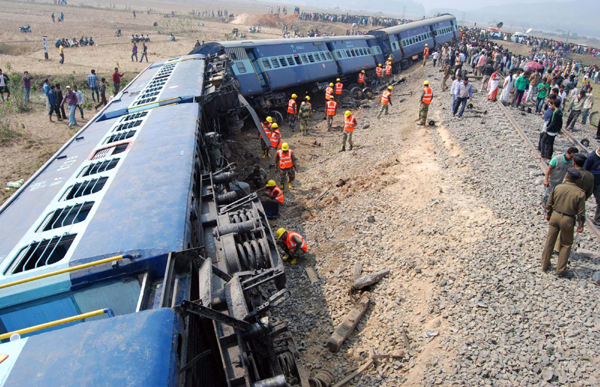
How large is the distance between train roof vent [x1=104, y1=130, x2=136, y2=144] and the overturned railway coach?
860 mm

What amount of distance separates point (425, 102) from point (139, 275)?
503 inches

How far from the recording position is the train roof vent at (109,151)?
7.34 metres

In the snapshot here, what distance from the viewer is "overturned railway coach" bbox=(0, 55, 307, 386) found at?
3020 millimetres

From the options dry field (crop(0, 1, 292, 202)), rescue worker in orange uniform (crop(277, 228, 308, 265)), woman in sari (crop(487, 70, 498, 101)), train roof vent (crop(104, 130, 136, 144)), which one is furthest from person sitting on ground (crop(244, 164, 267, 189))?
woman in sari (crop(487, 70, 498, 101))

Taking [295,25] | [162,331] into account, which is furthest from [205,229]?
[295,25]

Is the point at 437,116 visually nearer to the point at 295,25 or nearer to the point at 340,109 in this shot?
the point at 340,109

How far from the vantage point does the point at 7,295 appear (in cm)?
384

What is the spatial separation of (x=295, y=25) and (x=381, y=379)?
66051 millimetres

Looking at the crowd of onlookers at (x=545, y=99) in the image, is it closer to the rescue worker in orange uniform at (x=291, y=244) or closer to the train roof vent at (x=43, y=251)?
the rescue worker in orange uniform at (x=291, y=244)

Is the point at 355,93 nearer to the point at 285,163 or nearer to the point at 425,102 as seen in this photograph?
the point at 425,102

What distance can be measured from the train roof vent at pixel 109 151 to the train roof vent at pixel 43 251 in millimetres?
2962

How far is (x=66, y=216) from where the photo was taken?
517 cm

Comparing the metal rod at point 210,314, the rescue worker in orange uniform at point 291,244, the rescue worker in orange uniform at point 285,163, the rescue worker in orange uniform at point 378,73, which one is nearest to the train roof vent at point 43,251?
the metal rod at point 210,314

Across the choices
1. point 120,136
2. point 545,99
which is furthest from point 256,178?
point 545,99
